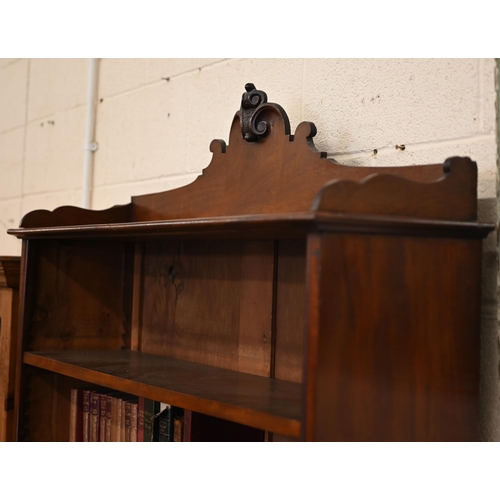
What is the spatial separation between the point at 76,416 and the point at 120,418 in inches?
6.9

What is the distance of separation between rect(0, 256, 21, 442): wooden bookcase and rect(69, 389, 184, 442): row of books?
0.19m

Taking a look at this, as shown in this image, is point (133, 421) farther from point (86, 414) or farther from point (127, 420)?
point (86, 414)

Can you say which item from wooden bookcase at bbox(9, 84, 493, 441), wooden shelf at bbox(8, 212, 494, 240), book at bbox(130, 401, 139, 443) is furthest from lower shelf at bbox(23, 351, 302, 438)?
wooden shelf at bbox(8, 212, 494, 240)

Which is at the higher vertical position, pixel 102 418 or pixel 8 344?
pixel 8 344

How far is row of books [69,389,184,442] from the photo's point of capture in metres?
1.50

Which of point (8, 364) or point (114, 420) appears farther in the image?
point (8, 364)

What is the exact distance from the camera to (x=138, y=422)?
5.24ft

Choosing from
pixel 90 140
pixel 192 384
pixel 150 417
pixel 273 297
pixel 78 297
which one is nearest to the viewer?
pixel 192 384

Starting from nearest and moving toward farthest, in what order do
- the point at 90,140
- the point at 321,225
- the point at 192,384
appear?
Result: the point at 321,225, the point at 192,384, the point at 90,140

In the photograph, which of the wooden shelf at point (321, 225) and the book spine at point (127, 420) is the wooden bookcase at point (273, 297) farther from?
the book spine at point (127, 420)

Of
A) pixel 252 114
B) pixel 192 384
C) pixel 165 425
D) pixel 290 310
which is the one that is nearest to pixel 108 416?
pixel 165 425

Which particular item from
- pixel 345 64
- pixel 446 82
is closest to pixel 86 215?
pixel 345 64

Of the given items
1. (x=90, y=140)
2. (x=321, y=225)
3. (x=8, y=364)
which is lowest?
(x=8, y=364)

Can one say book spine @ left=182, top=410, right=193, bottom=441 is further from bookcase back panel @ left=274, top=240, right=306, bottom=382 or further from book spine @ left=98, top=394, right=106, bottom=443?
book spine @ left=98, top=394, right=106, bottom=443
